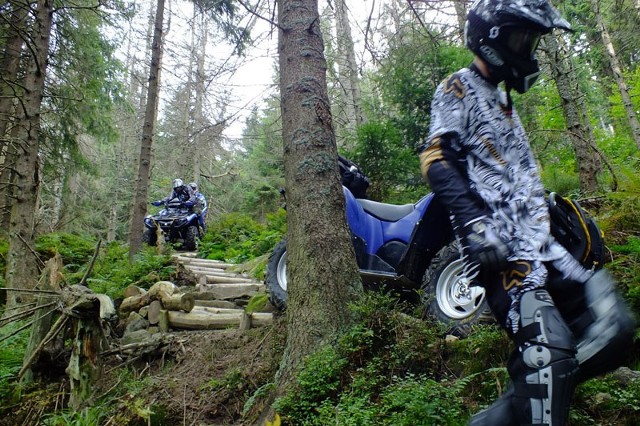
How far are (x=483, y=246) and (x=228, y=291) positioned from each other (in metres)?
5.76

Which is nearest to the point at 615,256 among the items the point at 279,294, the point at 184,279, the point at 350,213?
the point at 350,213

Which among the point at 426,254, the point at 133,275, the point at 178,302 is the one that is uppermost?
the point at 426,254

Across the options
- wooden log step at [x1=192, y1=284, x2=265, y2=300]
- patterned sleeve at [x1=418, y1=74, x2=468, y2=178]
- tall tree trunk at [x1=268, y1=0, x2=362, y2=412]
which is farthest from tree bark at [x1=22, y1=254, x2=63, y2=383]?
patterned sleeve at [x1=418, y1=74, x2=468, y2=178]

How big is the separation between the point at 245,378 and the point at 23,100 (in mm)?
5946

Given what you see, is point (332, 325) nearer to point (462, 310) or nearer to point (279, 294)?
point (462, 310)

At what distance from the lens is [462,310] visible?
384cm

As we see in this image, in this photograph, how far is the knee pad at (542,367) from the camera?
1503mm

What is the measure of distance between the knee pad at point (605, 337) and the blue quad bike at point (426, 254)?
0.37 meters

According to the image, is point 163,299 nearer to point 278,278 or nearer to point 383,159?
point 278,278

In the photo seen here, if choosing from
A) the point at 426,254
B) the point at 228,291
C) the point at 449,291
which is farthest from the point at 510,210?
the point at 228,291

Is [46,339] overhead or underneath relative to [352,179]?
underneath

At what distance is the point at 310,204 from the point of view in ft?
12.1

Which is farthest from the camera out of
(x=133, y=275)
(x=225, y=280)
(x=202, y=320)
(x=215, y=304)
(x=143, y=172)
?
(x=143, y=172)

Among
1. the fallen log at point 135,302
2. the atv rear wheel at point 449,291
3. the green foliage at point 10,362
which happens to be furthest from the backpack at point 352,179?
the green foliage at point 10,362
